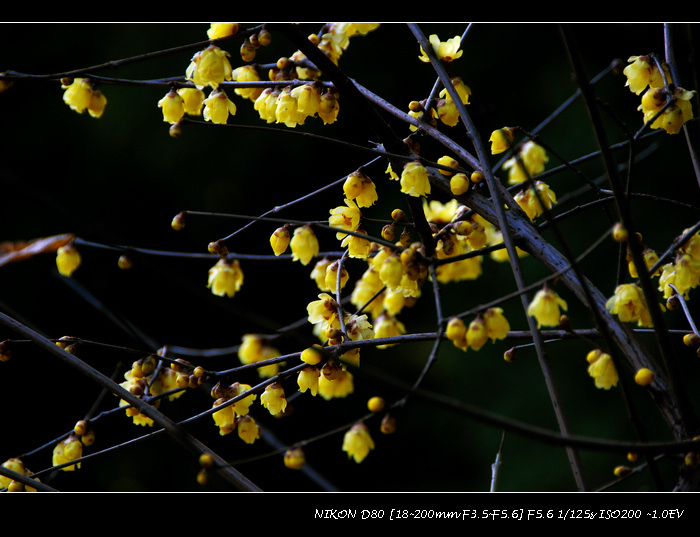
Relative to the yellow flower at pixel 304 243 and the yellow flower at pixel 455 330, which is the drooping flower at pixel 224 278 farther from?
the yellow flower at pixel 455 330

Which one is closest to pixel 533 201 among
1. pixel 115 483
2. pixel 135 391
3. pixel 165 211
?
pixel 135 391

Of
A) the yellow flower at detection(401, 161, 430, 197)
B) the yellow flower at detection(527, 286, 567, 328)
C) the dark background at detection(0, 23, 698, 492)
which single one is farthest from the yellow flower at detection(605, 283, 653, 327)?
the dark background at detection(0, 23, 698, 492)

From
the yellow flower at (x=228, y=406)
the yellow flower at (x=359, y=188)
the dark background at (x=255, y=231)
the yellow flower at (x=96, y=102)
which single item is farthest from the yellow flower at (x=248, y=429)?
the dark background at (x=255, y=231)

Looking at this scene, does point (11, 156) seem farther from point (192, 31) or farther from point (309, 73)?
point (309, 73)

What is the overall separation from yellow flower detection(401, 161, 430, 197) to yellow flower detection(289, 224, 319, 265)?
3.2 inches

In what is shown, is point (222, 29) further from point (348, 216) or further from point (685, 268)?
point (685, 268)

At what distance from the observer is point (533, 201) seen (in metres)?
0.52

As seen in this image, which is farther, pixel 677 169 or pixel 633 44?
pixel 677 169

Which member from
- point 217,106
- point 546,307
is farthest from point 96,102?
point 546,307

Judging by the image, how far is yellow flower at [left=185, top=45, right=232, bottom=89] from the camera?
482 millimetres

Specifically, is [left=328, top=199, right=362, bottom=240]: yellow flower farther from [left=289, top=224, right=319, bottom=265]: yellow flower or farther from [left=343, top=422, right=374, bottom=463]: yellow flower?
[left=343, top=422, right=374, bottom=463]: yellow flower

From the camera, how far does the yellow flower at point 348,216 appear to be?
0.52m

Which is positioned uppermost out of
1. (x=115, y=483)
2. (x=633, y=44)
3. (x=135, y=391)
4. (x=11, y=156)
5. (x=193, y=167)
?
(x=11, y=156)
